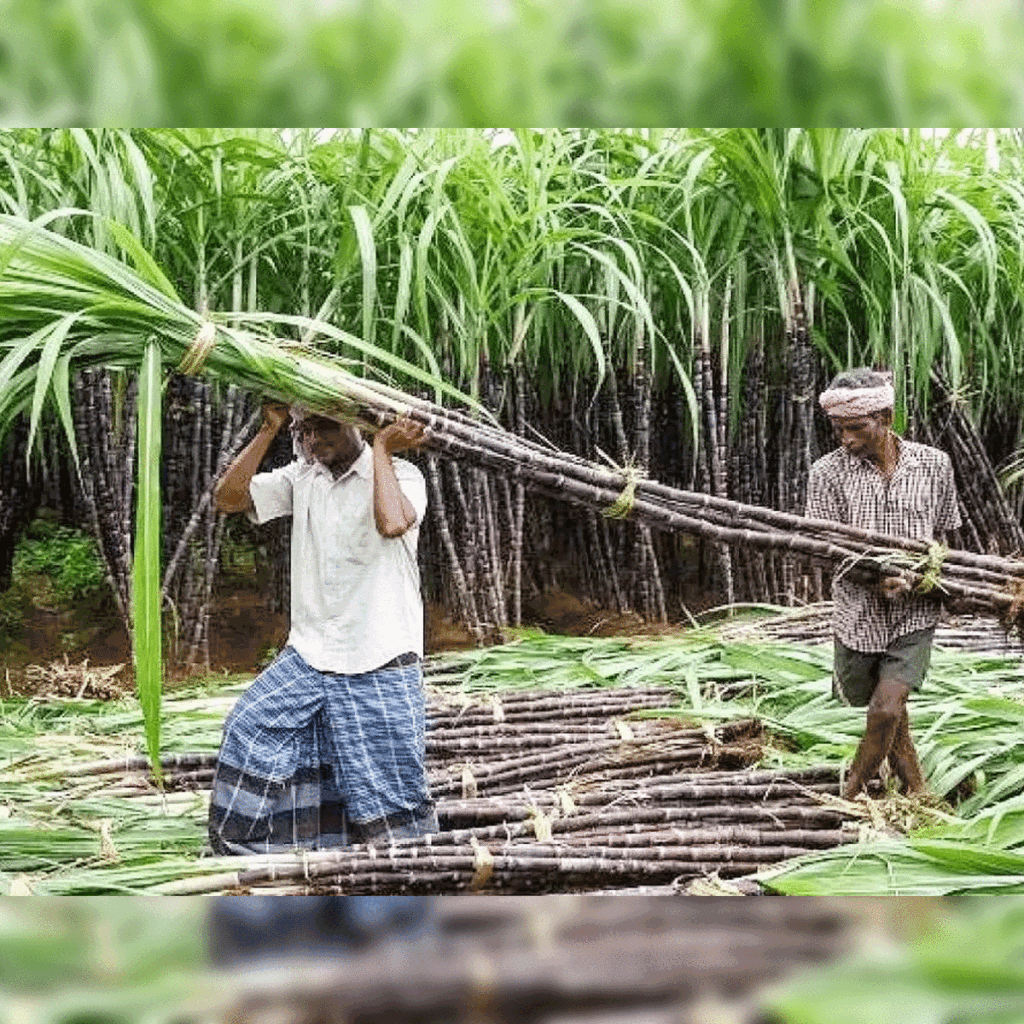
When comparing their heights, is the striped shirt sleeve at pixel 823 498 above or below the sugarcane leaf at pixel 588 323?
below

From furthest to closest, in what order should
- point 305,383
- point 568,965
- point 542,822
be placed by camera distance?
point 542,822 → point 305,383 → point 568,965

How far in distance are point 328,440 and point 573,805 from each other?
784 mm

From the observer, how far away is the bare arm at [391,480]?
2.58m

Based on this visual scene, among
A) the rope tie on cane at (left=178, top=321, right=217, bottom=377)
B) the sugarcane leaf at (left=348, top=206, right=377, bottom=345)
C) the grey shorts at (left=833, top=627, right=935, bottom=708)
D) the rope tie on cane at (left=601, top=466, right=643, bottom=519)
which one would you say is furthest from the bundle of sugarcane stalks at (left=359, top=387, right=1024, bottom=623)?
the rope tie on cane at (left=178, top=321, right=217, bottom=377)

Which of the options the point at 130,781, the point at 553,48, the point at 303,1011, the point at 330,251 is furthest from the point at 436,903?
the point at 553,48

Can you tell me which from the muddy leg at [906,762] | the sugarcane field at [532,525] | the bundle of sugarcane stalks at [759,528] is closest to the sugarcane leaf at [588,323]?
the sugarcane field at [532,525]

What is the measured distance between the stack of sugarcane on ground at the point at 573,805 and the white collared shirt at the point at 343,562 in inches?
8.5

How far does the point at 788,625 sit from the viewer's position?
2.74 metres

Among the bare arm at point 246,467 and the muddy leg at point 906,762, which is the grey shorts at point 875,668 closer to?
the muddy leg at point 906,762

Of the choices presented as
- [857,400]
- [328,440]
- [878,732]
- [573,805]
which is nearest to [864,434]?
[857,400]

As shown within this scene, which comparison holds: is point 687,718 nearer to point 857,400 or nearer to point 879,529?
point 879,529

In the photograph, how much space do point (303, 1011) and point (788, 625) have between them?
1.10 m

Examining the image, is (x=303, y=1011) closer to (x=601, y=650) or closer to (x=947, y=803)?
(x=601, y=650)

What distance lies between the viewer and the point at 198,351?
2.49 metres
